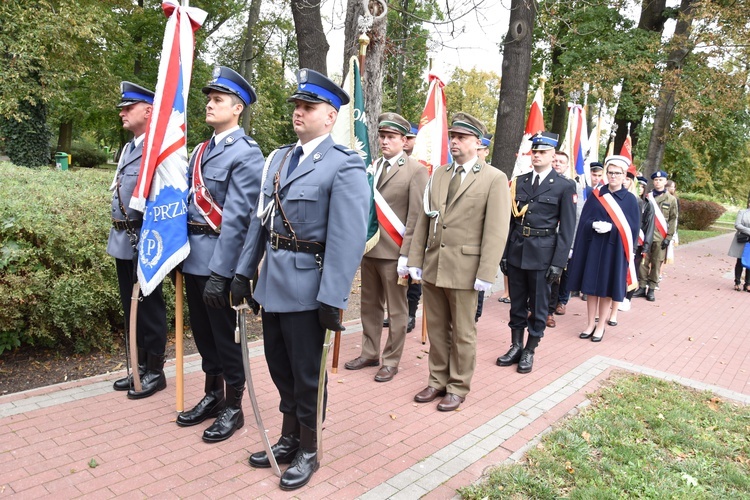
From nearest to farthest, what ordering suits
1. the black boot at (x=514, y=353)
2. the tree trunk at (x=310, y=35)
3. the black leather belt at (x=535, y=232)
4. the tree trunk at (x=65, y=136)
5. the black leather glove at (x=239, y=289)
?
1. the black leather glove at (x=239, y=289)
2. the black leather belt at (x=535, y=232)
3. the black boot at (x=514, y=353)
4. the tree trunk at (x=310, y=35)
5. the tree trunk at (x=65, y=136)

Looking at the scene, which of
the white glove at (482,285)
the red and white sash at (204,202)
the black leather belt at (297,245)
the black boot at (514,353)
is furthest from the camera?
the black boot at (514,353)

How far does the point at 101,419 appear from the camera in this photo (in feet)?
13.1

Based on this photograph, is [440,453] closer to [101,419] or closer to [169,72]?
[101,419]

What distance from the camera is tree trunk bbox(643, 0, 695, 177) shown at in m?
15.3

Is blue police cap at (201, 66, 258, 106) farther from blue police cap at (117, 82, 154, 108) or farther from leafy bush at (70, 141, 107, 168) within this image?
leafy bush at (70, 141, 107, 168)

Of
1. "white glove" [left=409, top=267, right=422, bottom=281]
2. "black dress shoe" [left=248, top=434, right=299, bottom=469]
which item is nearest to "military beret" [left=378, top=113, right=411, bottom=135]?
"white glove" [left=409, top=267, right=422, bottom=281]

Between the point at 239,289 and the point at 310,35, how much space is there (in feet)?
23.3

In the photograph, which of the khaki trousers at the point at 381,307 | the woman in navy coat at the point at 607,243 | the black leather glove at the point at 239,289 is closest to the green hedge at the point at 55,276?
the khaki trousers at the point at 381,307

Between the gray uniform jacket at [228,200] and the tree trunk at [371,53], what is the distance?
16.1 feet

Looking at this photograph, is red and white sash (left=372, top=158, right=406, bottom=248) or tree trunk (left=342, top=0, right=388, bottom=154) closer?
red and white sash (left=372, top=158, right=406, bottom=248)

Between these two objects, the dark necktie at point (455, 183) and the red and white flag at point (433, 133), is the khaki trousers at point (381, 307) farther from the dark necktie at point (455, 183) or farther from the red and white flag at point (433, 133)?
the red and white flag at point (433, 133)

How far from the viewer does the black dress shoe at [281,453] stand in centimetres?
349

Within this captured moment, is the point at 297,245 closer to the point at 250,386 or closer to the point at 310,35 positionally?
the point at 250,386

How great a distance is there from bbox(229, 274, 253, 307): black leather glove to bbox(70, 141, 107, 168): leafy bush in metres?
35.4
